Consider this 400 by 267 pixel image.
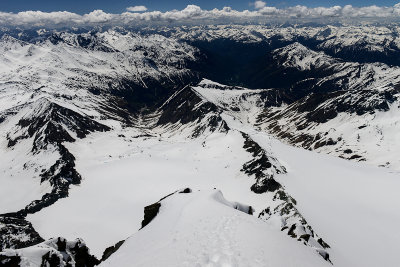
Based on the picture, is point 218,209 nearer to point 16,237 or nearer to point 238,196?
point 16,237

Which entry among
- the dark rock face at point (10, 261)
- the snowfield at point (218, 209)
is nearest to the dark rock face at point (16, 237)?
the snowfield at point (218, 209)

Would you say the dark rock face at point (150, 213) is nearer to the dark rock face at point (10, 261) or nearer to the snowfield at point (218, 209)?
the snowfield at point (218, 209)

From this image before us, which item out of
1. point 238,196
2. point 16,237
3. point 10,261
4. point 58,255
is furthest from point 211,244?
point 238,196

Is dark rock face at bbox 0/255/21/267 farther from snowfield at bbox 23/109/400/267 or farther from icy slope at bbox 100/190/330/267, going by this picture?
snowfield at bbox 23/109/400/267

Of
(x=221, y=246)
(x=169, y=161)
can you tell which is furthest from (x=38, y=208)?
(x=221, y=246)

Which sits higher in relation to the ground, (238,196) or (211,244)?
(211,244)

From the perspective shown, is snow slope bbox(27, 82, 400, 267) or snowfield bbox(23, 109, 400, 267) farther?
snow slope bbox(27, 82, 400, 267)

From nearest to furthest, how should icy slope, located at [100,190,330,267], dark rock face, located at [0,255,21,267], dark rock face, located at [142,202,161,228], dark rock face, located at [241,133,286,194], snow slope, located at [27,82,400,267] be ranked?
1. icy slope, located at [100,190,330,267]
2. dark rock face, located at [0,255,21,267]
3. dark rock face, located at [142,202,161,228]
4. snow slope, located at [27,82,400,267]
5. dark rock face, located at [241,133,286,194]

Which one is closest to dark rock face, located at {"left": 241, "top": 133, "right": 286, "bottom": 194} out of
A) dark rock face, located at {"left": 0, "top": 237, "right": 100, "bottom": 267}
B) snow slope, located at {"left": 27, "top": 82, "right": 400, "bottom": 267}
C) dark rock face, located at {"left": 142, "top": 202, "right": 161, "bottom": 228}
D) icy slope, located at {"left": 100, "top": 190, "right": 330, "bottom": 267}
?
snow slope, located at {"left": 27, "top": 82, "right": 400, "bottom": 267}

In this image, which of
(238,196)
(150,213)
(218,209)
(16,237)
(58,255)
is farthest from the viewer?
(238,196)
